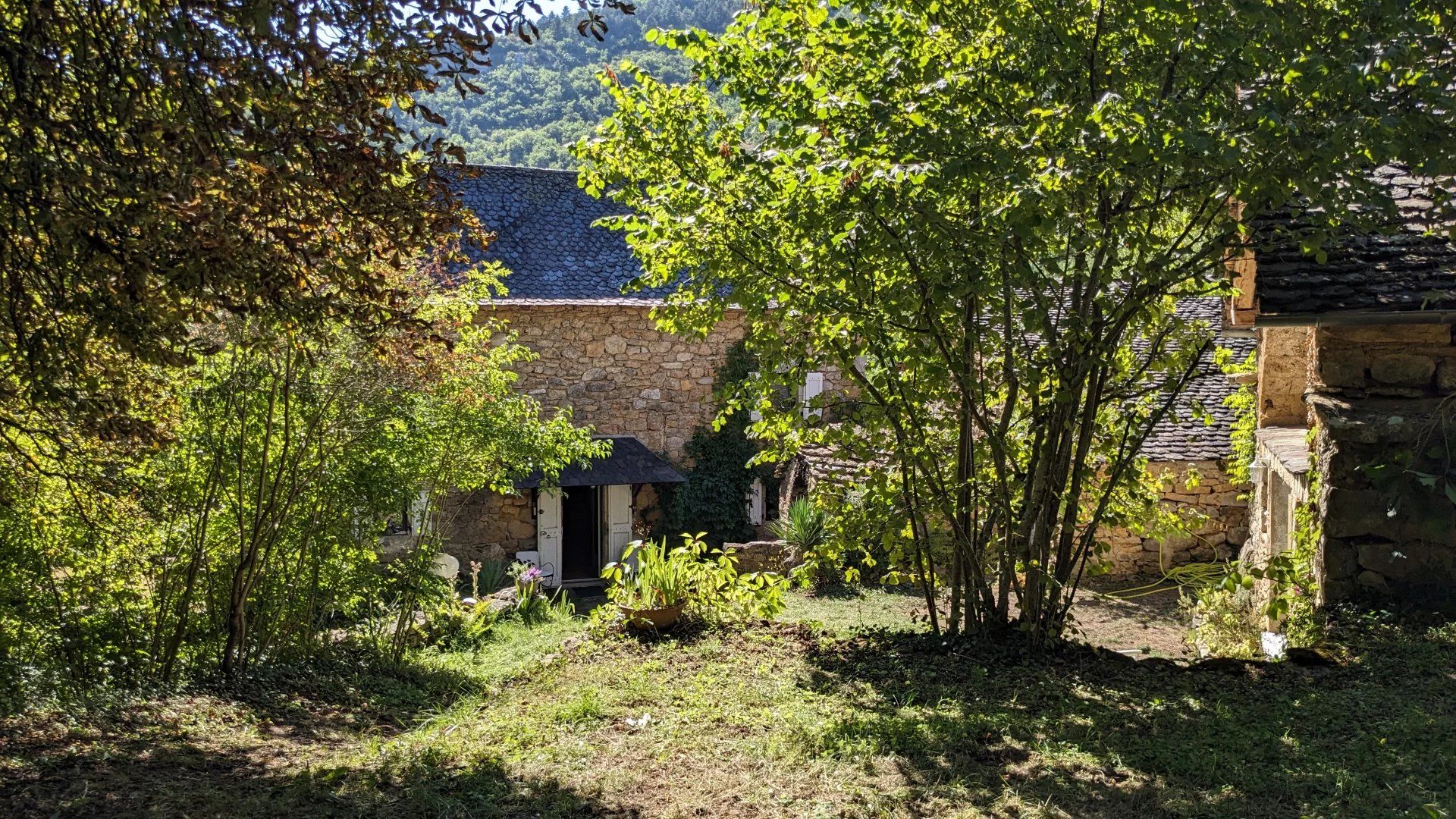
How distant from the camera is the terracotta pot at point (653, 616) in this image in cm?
757

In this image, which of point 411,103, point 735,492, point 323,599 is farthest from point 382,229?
point 735,492

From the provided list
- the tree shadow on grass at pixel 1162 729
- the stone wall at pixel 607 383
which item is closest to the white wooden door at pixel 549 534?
the stone wall at pixel 607 383

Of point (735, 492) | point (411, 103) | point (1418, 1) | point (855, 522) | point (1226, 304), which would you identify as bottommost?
point (735, 492)

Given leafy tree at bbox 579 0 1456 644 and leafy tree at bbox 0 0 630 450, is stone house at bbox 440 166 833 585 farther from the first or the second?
leafy tree at bbox 0 0 630 450

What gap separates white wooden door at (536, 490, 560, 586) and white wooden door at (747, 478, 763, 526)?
3.14 m

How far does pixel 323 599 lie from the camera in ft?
Result: 26.0

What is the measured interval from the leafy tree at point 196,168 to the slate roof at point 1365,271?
13.8 feet

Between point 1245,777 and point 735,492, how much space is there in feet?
43.4

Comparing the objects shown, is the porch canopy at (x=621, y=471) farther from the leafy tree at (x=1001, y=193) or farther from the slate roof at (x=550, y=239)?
the leafy tree at (x=1001, y=193)

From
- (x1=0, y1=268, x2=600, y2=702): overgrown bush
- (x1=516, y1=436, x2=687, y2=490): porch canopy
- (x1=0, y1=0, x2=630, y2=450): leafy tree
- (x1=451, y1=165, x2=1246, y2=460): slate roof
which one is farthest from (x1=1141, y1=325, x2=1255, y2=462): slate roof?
(x1=0, y1=0, x2=630, y2=450): leafy tree

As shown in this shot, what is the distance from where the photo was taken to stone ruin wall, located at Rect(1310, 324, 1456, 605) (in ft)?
19.4

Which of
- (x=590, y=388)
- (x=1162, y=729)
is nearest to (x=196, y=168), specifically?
(x=1162, y=729)

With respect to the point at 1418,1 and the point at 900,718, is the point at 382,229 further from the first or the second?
the point at 1418,1

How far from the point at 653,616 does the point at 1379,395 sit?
4.77 m
